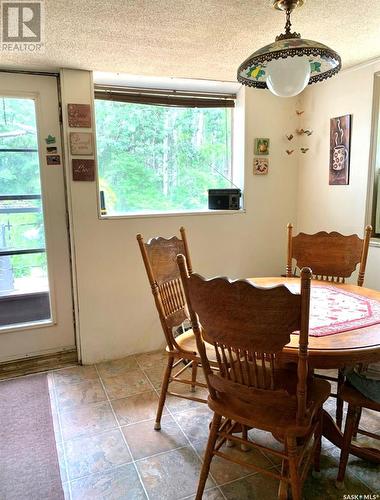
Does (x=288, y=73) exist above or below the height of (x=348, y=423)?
above

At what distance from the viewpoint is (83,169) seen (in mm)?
2615

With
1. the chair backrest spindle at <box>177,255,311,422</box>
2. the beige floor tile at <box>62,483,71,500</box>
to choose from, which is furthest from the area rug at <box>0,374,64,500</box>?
the chair backrest spindle at <box>177,255,311,422</box>

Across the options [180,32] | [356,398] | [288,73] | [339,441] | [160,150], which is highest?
[180,32]

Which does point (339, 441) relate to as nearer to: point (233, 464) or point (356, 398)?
point (356, 398)

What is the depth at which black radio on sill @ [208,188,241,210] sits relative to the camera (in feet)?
10.00

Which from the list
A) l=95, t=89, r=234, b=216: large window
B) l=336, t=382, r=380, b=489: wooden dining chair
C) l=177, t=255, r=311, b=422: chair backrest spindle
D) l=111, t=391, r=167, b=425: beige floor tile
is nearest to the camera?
l=177, t=255, r=311, b=422: chair backrest spindle

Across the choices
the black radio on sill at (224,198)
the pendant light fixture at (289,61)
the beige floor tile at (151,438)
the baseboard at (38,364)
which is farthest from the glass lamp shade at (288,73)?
the baseboard at (38,364)

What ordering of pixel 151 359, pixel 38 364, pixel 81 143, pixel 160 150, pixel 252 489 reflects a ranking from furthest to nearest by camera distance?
pixel 160 150 → pixel 151 359 → pixel 38 364 → pixel 81 143 → pixel 252 489

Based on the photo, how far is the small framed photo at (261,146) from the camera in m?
3.07

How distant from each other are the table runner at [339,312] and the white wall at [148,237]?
1242 mm

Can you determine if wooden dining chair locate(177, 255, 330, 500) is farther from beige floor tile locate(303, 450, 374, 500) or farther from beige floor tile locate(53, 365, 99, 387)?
beige floor tile locate(53, 365, 99, 387)

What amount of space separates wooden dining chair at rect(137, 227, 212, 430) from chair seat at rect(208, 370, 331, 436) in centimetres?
48

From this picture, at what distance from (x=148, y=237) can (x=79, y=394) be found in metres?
1.23

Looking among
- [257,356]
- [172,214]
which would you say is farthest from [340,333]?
[172,214]
